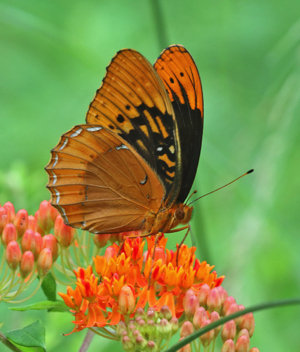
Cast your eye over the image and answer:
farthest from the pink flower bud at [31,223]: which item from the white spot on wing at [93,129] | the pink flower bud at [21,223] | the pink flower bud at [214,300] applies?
the pink flower bud at [214,300]

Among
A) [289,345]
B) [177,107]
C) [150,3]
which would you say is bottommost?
[289,345]

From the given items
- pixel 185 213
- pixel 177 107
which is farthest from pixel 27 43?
pixel 185 213

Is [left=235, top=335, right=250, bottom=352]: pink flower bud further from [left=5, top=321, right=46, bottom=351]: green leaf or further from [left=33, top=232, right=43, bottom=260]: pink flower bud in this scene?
[left=33, top=232, right=43, bottom=260]: pink flower bud

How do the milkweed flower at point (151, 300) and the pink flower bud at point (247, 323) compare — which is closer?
the milkweed flower at point (151, 300)

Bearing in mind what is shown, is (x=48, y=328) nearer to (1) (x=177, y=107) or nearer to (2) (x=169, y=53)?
(1) (x=177, y=107)

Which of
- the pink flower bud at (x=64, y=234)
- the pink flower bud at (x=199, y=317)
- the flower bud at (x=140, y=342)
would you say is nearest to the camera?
the flower bud at (x=140, y=342)

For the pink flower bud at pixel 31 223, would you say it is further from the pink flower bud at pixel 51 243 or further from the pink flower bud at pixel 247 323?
the pink flower bud at pixel 247 323

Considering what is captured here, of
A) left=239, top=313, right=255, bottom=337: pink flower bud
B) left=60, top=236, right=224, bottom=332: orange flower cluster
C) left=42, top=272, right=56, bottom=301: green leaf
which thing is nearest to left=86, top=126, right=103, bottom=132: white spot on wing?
left=60, top=236, right=224, bottom=332: orange flower cluster
